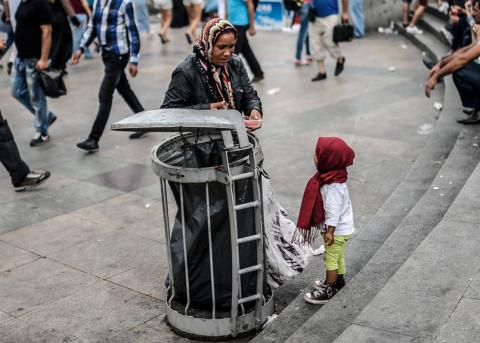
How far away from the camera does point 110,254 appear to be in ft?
19.2

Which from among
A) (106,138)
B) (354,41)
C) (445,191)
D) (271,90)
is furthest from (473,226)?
(354,41)

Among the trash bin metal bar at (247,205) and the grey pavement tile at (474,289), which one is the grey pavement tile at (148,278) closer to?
the trash bin metal bar at (247,205)

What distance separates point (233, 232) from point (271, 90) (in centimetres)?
734

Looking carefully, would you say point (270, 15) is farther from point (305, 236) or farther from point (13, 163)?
point (305, 236)

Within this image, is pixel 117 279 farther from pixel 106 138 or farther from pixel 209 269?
pixel 106 138

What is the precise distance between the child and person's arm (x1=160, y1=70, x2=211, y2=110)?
34.1 inches

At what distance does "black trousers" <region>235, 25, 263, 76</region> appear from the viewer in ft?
38.2

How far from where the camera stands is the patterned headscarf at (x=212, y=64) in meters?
4.69

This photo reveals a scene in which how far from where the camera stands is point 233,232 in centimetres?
421

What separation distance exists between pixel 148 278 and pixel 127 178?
247 cm

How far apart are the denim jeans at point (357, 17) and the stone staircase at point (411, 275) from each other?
32.0 feet

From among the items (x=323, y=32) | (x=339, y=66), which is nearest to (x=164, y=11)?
(x=323, y=32)

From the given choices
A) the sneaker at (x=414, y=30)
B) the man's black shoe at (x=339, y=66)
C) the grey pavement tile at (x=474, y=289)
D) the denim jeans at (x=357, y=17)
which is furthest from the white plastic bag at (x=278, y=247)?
the denim jeans at (x=357, y=17)

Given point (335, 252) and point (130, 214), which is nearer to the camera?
point (335, 252)
